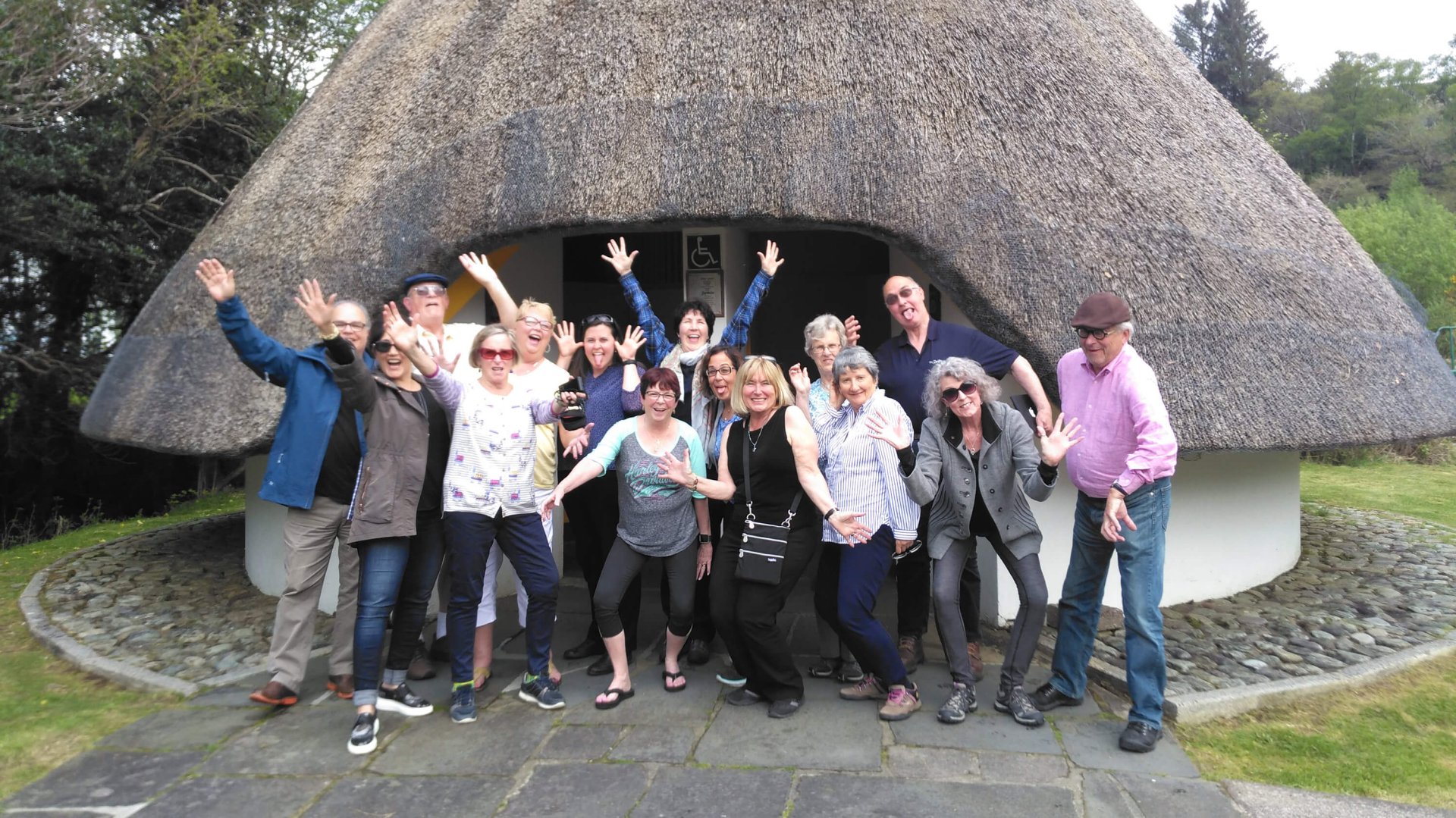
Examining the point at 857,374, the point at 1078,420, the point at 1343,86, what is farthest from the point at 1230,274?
the point at 1343,86

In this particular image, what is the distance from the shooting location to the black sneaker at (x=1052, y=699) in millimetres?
3906

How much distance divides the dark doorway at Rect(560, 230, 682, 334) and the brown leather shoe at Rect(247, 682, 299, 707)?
372 cm

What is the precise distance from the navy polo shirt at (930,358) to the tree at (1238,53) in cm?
5507

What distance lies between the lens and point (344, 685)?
13.5 feet

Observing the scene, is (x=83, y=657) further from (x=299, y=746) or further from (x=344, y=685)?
(x=299, y=746)

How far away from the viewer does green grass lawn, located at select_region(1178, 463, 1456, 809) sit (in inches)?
129

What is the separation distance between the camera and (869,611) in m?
3.80

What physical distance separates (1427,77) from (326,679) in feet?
192

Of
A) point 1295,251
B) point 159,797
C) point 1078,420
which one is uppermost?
point 1295,251

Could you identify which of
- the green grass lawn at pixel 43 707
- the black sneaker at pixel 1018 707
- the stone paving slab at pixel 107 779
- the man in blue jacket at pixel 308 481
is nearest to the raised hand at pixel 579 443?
the man in blue jacket at pixel 308 481

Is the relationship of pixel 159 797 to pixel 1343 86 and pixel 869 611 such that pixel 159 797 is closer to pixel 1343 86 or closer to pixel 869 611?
pixel 869 611

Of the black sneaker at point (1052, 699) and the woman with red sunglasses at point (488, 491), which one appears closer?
the woman with red sunglasses at point (488, 491)

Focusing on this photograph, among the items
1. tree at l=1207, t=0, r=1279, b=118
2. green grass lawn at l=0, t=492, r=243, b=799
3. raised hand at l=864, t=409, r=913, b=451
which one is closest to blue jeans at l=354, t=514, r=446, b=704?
green grass lawn at l=0, t=492, r=243, b=799

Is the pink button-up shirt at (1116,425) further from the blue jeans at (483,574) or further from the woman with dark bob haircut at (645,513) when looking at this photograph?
the blue jeans at (483,574)
